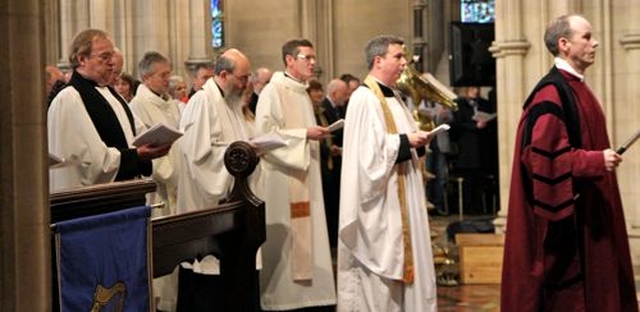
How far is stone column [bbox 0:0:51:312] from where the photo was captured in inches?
133

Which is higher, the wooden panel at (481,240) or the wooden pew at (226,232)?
the wooden pew at (226,232)

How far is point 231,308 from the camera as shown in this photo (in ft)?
20.6

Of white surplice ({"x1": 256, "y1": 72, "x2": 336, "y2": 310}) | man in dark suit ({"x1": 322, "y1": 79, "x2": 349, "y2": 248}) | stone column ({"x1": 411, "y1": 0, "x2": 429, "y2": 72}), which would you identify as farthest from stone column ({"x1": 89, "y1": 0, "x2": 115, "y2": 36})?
stone column ({"x1": 411, "y1": 0, "x2": 429, "y2": 72})

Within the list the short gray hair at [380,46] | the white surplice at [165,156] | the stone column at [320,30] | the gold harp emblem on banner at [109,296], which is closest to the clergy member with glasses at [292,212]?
the white surplice at [165,156]

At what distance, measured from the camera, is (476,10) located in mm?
21281

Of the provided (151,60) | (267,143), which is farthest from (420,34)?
(267,143)

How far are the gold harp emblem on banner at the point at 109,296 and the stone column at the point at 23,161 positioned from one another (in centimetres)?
89

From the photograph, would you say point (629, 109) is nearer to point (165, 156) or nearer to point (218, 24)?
point (165, 156)

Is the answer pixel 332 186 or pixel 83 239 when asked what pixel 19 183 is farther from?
pixel 332 186

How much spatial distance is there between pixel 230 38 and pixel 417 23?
318 cm

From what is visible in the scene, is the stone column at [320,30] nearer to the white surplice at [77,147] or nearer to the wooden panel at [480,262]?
the wooden panel at [480,262]

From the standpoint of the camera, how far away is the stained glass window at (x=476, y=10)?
2119 cm

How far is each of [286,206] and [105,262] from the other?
364 centimetres

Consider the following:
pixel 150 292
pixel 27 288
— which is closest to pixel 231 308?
pixel 150 292
